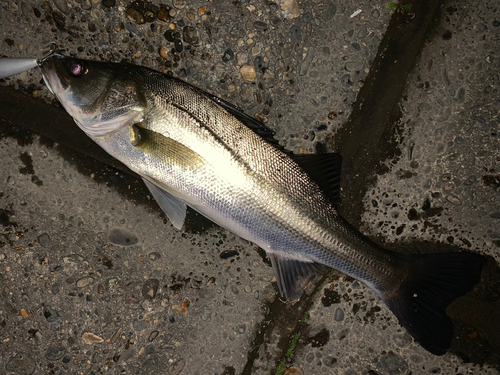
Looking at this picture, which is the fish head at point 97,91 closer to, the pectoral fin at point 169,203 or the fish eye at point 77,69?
the fish eye at point 77,69

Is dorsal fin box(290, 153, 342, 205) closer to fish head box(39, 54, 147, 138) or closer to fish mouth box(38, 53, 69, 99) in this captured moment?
fish head box(39, 54, 147, 138)

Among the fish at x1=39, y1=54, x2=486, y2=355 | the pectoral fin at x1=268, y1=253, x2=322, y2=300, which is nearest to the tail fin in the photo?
the fish at x1=39, y1=54, x2=486, y2=355

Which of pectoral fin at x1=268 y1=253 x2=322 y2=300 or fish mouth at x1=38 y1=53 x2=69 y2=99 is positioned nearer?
fish mouth at x1=38 y1=53 x2=69 y2=99

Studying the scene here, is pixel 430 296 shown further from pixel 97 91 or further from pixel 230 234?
pixel 97 91

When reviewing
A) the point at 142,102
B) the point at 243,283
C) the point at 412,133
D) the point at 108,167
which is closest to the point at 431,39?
the point at 412,133

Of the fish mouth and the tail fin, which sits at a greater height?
the fish mouth

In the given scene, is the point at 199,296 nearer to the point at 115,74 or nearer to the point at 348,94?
the point at 115,74
